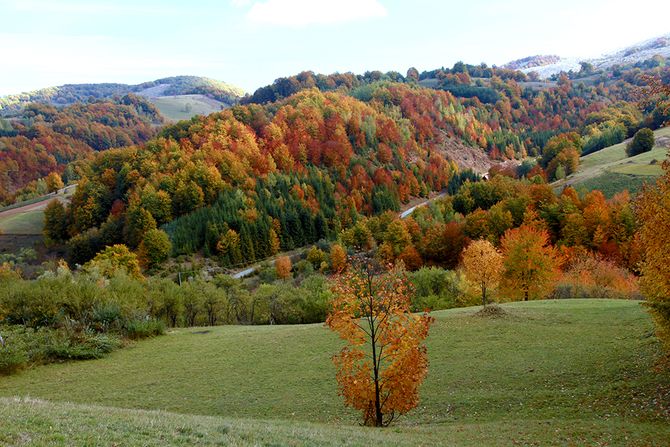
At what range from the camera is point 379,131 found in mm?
185625

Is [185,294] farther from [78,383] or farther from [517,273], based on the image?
[517,273]

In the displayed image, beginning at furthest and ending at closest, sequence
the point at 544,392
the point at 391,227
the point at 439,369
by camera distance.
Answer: the point at 391,227 → the point at 439,369 → the point at 544,392

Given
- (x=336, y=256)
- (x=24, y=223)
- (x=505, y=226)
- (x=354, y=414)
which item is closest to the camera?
(x=354, y=414)

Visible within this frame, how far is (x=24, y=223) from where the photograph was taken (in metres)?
139

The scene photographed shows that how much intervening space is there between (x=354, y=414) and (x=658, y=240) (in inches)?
580

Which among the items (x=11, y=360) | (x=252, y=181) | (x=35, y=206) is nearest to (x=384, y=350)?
(x=11, y=360)

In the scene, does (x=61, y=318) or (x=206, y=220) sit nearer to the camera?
(x=61, y=318)

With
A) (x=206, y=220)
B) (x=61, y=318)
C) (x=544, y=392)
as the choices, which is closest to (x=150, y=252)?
(x=206, y=220)

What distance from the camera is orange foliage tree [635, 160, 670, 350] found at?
16.1 metres

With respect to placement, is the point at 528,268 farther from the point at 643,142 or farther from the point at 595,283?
the point at 643,142

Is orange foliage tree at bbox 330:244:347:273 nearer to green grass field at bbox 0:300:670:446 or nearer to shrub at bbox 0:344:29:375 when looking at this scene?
green grass field at bbox 0:300:670:446

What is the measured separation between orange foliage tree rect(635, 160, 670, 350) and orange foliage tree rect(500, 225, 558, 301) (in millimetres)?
34208

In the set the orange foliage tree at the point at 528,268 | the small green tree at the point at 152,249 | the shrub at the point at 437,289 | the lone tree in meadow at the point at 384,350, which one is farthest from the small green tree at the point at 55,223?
the lone tree in meadow at the point at 384,350

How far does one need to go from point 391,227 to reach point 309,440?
90.4 m
